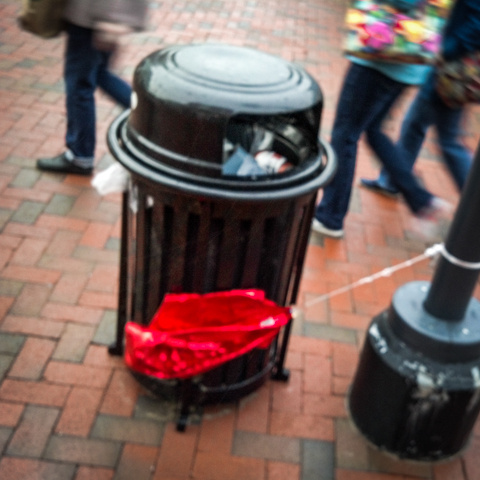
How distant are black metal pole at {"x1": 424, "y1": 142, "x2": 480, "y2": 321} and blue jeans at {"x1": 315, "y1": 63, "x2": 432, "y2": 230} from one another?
130 centimetres

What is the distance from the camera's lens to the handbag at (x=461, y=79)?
8.23 feet

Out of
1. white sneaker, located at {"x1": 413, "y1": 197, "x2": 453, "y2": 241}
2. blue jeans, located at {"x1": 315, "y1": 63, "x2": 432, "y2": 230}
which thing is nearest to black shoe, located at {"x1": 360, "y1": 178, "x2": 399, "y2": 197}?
white sneaker, located at {"x1": 413, "y1": 197, "x2": 453, "y2": 241}

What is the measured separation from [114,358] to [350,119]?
1.82 metres

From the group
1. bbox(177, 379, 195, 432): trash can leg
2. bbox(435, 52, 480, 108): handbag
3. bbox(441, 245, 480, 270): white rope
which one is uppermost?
bbox(435, 52, 480, 108): handbag

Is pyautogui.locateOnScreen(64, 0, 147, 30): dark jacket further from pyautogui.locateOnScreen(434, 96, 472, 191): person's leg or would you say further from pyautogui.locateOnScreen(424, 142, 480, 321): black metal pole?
pyautogui.locateOnScreen(434, 96, 472, 191): person's leg

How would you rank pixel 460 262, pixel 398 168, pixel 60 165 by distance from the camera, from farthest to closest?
pixel 60 165
pixel 398 168
pixel 460 262

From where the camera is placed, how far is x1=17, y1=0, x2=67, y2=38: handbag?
2.81 meters

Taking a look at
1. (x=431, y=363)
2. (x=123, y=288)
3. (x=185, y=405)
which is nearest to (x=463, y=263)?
(x=431, y=363)

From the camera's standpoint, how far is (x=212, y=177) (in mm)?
1716

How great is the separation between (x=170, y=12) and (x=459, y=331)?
21.4ft

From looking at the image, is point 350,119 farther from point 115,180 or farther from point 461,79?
point 115,180

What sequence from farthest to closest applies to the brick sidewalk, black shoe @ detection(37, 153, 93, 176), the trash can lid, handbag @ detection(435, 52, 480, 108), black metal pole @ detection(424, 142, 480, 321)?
black shoe @ detection(37, 153, 93, 176)
handbag @ detection(435, 52, 480, 108)
the brick sidewalk
black metal pole @ detection(424, 142, 480, 321)
the trash can lid

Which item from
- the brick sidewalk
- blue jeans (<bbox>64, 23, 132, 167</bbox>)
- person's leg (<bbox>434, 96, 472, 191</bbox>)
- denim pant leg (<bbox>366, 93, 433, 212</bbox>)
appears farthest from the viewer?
denim pant leg (<bbox>366, 93, 433, 212</bbox>)

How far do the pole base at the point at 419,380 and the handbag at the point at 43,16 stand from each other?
2.19 metres
